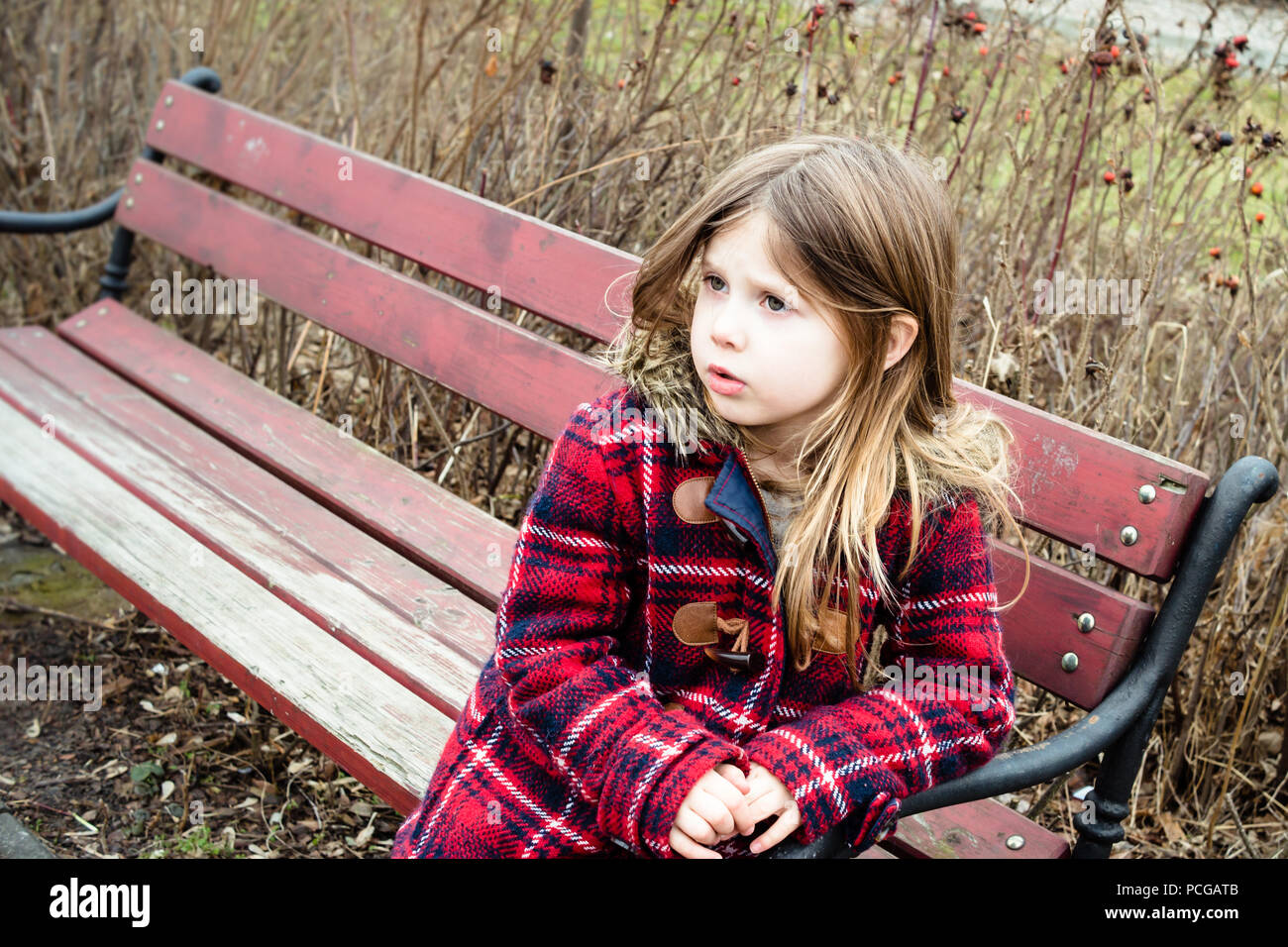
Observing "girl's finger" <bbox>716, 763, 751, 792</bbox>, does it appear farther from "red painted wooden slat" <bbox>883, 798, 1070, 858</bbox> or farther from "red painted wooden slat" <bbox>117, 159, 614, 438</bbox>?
"red painted wooden slat" <bbox>117, 159, 614, 438</bbox>

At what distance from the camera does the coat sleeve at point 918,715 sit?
5.09ft

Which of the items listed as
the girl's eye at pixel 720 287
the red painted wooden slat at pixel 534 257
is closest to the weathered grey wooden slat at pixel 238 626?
the red painted wooden slat at pixel 534 257

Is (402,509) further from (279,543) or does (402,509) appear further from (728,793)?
(728,793)

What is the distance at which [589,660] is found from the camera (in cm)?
169

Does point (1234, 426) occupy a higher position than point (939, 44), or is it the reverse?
point (939, 44)

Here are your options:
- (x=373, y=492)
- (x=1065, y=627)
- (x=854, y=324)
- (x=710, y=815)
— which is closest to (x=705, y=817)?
(x=710, y=815)

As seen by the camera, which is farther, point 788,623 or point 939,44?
point 939,44

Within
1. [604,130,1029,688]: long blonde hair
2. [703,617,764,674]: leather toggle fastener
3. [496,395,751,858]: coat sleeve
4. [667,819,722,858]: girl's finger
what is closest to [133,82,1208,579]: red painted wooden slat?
[604,130,1029,688]: long blonde hair

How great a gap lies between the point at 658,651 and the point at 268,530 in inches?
44.5
